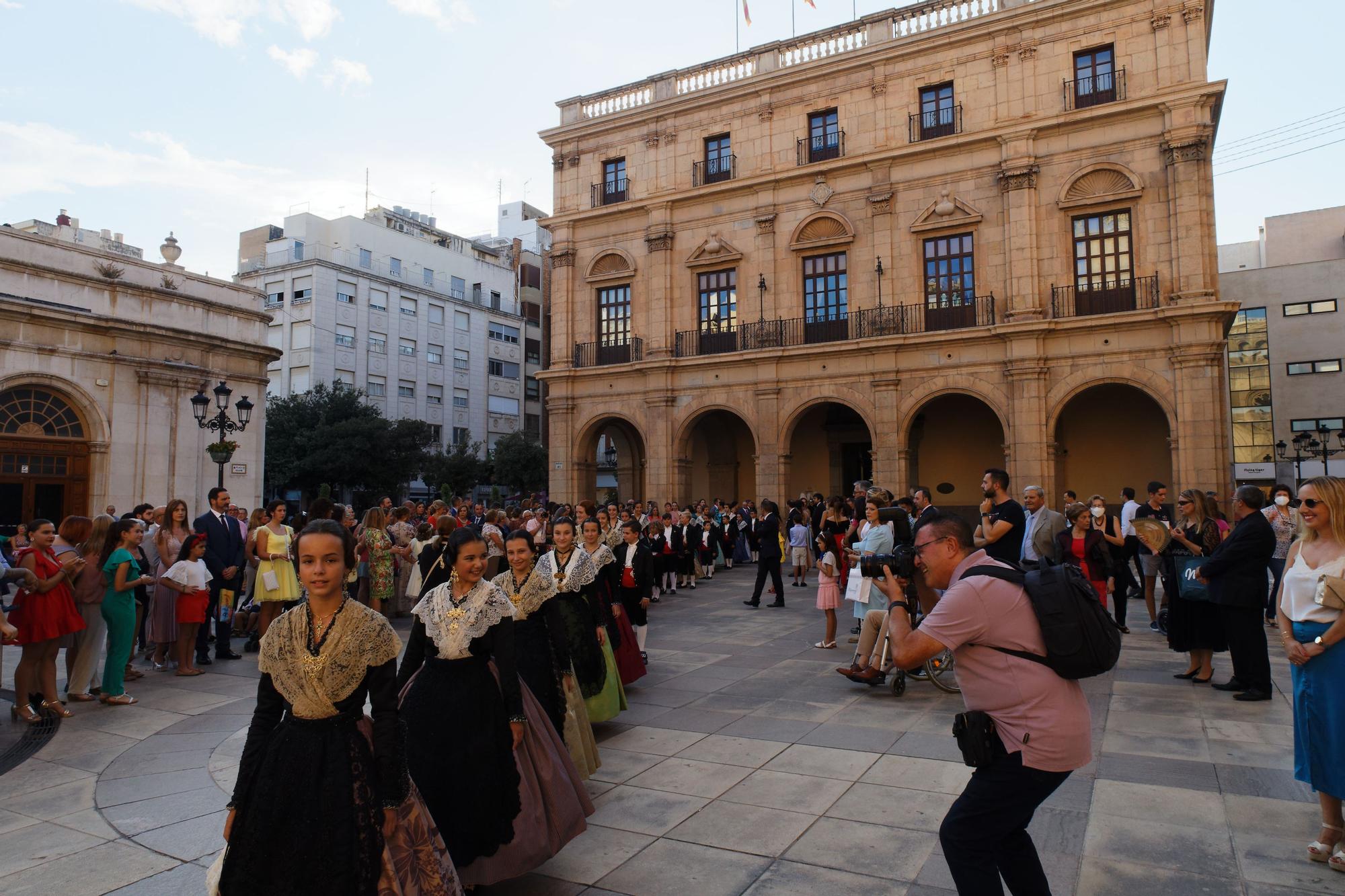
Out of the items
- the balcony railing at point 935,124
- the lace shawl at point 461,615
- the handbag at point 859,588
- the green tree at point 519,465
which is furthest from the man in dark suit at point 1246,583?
the green tree at point 519,465

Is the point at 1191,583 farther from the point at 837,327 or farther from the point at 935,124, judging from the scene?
the point at 935,124

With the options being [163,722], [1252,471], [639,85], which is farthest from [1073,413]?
[163,722]

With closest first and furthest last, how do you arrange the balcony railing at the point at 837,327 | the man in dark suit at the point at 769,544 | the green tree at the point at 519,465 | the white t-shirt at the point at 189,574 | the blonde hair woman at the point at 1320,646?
the blonde hair woman at the point at 1320,646
the white t-shirt at the point at 189,574
the man in dark suit at the point at 769,544
the balcony railing at the point at 837,327
the green tree at the point at 519,465

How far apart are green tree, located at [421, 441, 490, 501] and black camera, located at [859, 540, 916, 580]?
129 feet

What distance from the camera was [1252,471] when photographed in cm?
3847

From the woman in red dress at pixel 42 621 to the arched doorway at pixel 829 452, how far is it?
71.0ft

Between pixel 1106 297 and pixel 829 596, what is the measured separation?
631 inches

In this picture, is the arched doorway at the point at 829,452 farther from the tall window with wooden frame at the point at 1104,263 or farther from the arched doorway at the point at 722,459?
the tall window with wooden frame at the point at 1104,263

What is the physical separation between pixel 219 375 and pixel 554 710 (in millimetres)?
20311

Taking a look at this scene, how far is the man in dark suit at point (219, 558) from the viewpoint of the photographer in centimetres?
972

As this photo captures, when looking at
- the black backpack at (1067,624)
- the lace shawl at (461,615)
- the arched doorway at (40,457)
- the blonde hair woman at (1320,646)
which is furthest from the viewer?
the arched doorway at (40,457)

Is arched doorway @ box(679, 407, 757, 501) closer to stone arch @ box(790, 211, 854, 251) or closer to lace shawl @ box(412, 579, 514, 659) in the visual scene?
stone arch @ box(790, 211, 854, 251)

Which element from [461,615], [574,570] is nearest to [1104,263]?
[574,570]

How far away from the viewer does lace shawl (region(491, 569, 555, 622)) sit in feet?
16.3
